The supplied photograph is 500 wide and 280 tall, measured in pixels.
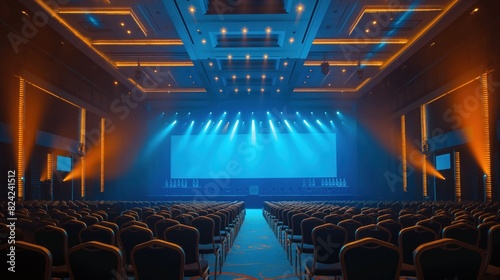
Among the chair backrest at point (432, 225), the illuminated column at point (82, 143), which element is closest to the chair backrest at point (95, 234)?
the chair backrest at point (432, 225)

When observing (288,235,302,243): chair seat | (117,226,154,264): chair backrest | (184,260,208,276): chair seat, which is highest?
(117,226,154,264): chair backrest

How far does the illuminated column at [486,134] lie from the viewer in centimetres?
1213

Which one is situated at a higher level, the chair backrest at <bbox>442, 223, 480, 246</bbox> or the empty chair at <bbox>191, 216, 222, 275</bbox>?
the chair backrest at <bbox>442, 223, 480, 246</bbox>

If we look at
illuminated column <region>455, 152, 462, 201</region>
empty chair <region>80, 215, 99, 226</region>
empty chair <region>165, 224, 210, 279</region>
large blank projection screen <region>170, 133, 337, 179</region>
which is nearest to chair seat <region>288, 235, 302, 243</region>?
empty chair <region>165, 224, 210, 279</region>

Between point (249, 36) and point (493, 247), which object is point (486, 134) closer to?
point (249, 36)

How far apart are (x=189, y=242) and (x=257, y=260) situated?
2.62 m

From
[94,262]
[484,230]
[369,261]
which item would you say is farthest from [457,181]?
[94,262]

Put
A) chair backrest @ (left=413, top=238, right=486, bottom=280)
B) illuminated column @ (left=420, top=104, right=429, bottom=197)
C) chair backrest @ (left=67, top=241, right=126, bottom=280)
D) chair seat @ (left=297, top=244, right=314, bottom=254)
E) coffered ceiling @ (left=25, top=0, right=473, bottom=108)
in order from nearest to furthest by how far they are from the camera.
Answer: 1. chair backrest @ (left=413, top=238, right=486, bottom=280)
2. chair backrest @ (left=67, top=241, right=126, bottom=280)
3. chair seat @ (left=297, top=244, right=314, bottom=254)
4. coffered ceiling @ (left=25, top=0, right=473, bottom=108)
5. illuminated column @ (left=420, top=104, right=429, bottom=197)

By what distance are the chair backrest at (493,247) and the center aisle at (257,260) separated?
2.29 metres

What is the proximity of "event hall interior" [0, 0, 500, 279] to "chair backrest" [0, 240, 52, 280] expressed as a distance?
303mm

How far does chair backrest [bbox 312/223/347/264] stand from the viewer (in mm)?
4379

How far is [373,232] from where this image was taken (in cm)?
416

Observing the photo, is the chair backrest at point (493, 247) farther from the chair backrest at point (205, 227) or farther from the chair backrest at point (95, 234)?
the chair backrest at point (95, 234)

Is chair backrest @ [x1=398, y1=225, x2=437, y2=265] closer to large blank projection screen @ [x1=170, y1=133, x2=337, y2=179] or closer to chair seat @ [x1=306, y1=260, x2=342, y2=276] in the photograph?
chair seat @ [x1=306, y1=260, x2=342, y2=276]
